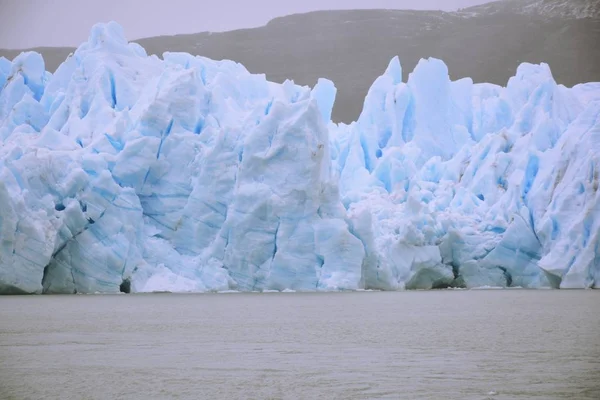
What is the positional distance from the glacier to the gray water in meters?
3.13

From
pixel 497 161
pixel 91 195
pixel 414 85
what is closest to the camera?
pixel 91 195

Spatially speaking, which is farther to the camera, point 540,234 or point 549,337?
point 540,234

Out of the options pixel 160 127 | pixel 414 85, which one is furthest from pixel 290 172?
pixel 414 85

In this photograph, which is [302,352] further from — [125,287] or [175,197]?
[125,287]

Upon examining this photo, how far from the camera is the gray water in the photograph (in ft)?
23.5

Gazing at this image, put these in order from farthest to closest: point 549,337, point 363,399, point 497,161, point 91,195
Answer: point 497,161 < point 91,195 < point 549,337 < point 363,399

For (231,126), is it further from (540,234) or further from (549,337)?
(549,337)

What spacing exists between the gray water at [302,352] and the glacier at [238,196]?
313cm

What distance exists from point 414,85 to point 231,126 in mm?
8598

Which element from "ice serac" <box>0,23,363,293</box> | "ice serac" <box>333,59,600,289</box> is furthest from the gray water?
"ice serac" <box>333,59,600,289</box>

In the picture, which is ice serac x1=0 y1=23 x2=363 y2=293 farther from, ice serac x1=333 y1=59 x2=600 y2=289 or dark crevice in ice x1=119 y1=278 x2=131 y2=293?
ice serac x1=333 y1=59 x2=600 y2=289

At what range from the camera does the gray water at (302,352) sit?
7.16 meters

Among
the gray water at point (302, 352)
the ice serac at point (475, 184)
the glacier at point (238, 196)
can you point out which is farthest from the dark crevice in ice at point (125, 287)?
the ice serac at point (475, 184)

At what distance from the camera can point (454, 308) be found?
693 inches
